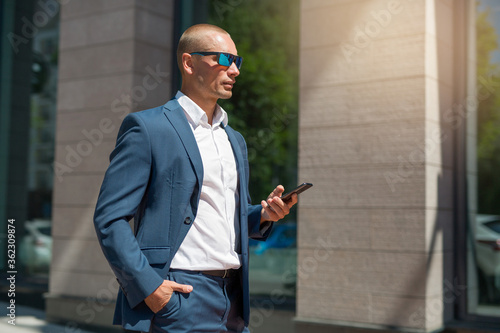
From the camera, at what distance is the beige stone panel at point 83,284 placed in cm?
790

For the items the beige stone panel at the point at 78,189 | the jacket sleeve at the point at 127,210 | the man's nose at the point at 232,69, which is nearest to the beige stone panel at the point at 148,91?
the beige stone panel at the point at 78,189

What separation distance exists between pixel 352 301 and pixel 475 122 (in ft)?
7.35

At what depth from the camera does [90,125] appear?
8.18 m

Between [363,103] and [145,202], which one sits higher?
[363,103]

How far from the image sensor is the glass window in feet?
20.0

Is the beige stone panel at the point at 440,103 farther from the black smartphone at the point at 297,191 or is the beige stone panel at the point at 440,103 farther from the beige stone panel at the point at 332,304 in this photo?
the black smartphone at the point at 297,191

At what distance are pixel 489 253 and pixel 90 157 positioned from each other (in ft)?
16.6

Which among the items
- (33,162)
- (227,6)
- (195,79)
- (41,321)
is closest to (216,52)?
(195,79)

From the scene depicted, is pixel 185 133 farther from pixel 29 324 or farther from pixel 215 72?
pixel 29 324

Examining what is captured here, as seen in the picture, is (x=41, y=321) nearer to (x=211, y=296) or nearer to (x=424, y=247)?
(x=424, y=247)

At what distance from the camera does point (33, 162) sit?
10.4 meters

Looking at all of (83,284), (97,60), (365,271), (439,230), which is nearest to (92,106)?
(97,60)

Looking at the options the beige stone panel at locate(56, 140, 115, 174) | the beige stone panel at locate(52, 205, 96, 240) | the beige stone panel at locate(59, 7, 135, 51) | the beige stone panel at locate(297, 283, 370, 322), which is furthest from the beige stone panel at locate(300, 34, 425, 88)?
the beige stone panel at locate(52, 205, 96, 240)

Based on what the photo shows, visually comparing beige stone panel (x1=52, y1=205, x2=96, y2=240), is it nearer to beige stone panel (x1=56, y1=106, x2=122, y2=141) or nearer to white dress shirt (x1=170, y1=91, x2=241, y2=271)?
beige stone panel (x1=56, y1=106, x2=122, y2=141)
